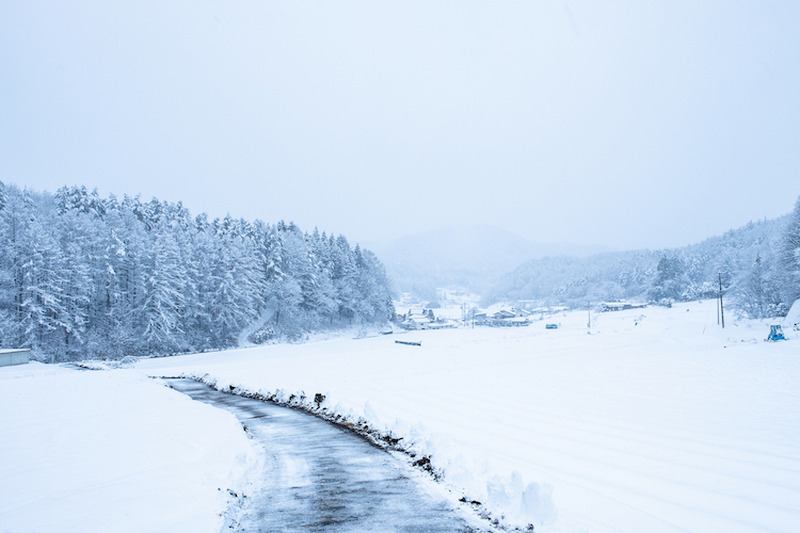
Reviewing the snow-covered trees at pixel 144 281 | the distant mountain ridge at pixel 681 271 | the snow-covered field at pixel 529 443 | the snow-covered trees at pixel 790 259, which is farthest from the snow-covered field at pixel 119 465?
the distant mountain ridge at pixel 681 271

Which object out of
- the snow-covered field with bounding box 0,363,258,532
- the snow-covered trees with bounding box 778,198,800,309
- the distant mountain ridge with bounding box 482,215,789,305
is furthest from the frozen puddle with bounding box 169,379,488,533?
the distant mountain ridge with bounding box 482,215,789,305

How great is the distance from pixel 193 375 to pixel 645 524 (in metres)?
32.2

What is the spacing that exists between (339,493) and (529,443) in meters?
5.78

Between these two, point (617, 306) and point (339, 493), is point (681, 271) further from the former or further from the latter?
point (339, 493)

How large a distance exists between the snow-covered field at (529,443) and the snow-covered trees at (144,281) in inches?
1075

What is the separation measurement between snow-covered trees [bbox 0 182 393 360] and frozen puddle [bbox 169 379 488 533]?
1888 inches

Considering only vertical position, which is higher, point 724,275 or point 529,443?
point 724,275

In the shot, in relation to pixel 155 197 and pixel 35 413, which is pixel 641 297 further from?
pixel 35 413

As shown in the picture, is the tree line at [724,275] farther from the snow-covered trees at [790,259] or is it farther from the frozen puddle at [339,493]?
the frozen puddle at [339,493]

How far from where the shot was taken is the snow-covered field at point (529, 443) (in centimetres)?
660

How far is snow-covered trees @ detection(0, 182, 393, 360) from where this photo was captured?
4606cm

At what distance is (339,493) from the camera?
721cm

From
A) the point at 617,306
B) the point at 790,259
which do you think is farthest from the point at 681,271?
the point at 790,259

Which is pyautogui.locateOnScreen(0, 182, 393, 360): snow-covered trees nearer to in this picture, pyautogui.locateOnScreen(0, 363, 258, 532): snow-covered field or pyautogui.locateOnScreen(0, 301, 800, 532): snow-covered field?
pyautogui.locateOnScreen(0, 301, 800, 532): snow-covered field
